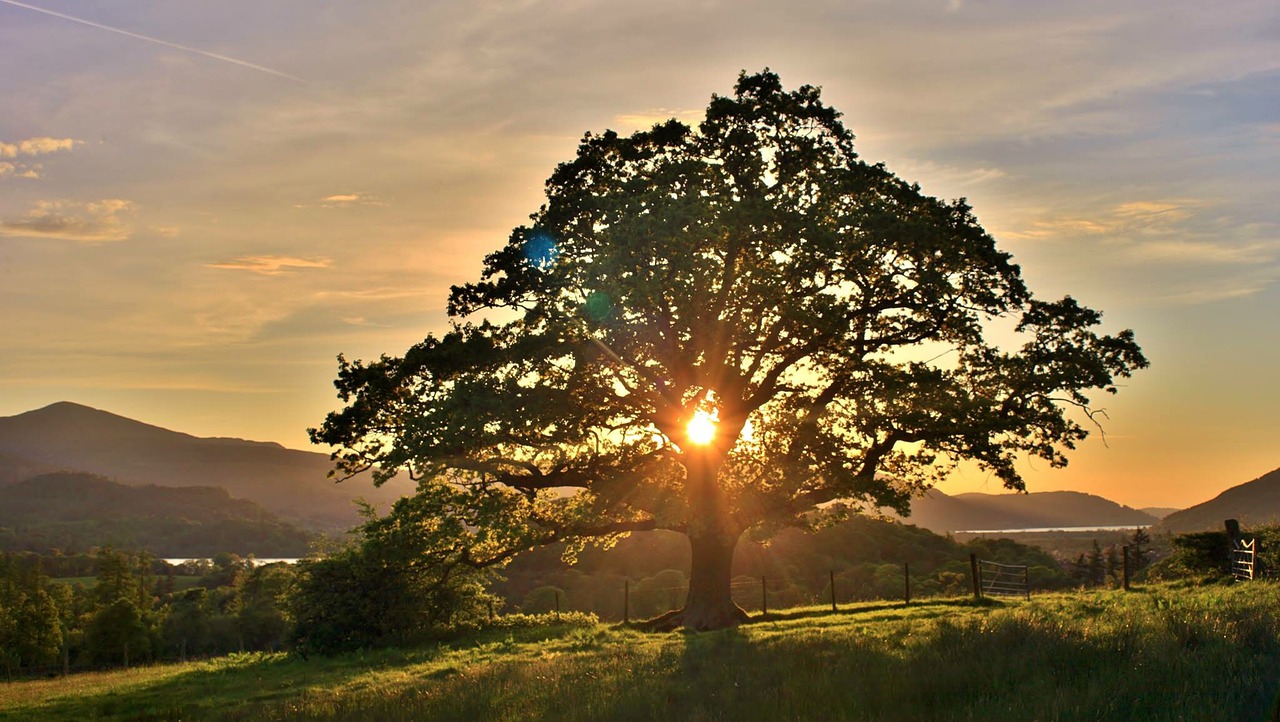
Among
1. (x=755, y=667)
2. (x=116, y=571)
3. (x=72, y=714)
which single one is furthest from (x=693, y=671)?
(x=116, y=571)

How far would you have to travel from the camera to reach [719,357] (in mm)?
31078

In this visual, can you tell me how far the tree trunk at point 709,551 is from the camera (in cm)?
3203

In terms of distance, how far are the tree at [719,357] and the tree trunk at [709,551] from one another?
0.08 metres

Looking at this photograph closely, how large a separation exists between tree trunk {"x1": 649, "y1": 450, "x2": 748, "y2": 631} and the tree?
8cm

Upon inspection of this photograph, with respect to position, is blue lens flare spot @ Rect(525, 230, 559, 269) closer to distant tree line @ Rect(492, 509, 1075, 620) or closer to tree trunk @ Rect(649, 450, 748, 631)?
tree trunk @ Rect(649, 450, 748, 631)

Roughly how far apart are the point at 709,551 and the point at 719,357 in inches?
272

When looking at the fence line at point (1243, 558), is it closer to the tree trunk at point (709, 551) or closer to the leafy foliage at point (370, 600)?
the tree trunk at point (709, 551)

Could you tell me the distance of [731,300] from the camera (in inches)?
1174

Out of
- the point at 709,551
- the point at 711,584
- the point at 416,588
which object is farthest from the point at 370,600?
the point at 709,551

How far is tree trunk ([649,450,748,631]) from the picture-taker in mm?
32031

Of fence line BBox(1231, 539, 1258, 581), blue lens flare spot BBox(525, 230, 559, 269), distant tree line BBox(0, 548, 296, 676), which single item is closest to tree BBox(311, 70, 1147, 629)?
blue lens flare spot BBox(525, 230, 559, 269)

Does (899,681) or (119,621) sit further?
(119,621)

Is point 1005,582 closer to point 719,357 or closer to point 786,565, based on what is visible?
point 719,357

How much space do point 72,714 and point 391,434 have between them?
1114 cm
